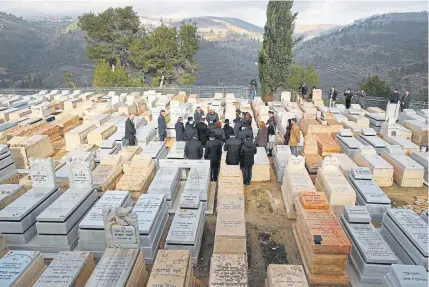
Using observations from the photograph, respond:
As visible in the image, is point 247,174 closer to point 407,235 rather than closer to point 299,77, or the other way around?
point 407,235

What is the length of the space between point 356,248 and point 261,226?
230cm

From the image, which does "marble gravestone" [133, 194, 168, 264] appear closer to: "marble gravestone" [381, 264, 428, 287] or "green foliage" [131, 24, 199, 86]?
"marble gravestone" [381, 264, 428, 287]

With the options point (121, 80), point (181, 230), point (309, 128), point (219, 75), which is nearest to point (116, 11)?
point (121, 80)

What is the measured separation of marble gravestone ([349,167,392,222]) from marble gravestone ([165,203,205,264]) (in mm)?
3984

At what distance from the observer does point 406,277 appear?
500 centimetres

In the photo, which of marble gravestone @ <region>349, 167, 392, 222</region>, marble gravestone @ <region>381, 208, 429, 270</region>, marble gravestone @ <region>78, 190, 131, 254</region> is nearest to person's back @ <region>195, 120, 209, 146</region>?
marble gravestone @ <region>349, 167, 392, 222</region>

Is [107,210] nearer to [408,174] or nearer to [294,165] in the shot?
[294,165]

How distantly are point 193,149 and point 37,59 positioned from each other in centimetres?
12524

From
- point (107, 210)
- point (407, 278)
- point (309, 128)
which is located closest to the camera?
point (407, 278)

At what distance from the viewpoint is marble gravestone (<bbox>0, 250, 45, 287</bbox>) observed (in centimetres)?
524

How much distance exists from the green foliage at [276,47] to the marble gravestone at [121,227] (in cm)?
2177

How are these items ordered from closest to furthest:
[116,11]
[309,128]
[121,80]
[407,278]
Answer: [407,278] → [309,128] → [121,80] → [116,11]

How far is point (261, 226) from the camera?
801cm

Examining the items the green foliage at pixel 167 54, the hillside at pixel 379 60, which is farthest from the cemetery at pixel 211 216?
the hillside at pixel 379 60
